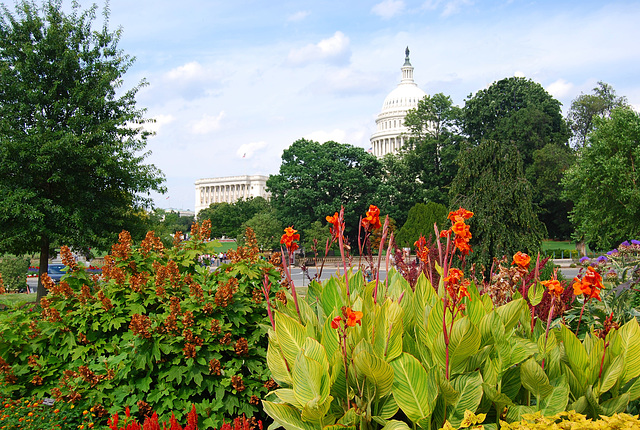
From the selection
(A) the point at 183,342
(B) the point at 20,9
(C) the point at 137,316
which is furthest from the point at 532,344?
(B) the point at 20,9

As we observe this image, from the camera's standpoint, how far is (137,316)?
12.5ft

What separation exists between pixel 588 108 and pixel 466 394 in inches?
1989

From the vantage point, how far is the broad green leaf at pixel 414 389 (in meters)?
2.58

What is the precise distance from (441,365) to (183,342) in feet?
6.98

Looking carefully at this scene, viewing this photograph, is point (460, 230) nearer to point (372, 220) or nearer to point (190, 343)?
point (372, 220)

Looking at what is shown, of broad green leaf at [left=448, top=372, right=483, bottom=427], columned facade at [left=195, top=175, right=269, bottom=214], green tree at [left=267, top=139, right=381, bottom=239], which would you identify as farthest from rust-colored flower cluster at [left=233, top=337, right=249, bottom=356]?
columned facade at [left=195, top=175, right=269, bottom=214]

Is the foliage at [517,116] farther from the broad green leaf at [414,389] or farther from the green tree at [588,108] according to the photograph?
the broad green leaf at [414,389]

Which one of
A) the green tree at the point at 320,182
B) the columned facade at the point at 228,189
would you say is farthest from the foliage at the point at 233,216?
the columned facade at the point at 228,189

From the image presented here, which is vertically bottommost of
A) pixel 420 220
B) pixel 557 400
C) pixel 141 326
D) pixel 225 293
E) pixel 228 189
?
pixel 557 400

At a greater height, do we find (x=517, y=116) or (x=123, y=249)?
(x=517, y=116)

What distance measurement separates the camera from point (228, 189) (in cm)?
13112

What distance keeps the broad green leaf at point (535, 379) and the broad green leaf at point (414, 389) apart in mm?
502

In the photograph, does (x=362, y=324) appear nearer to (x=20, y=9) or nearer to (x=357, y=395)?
(x=357, y=395)

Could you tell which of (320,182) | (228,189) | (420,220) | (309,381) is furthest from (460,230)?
(228,189)
